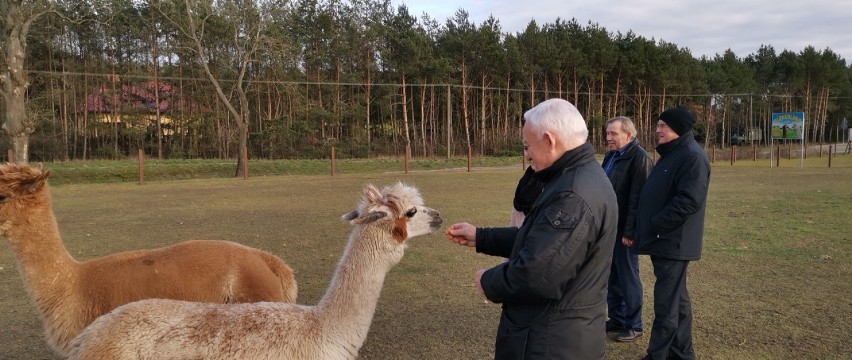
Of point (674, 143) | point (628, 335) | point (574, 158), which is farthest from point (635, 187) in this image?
point (574, 158)

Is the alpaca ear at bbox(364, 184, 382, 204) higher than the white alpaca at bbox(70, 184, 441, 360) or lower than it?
higher

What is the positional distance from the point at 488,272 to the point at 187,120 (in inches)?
1972

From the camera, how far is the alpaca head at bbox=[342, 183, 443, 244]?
11.7ft

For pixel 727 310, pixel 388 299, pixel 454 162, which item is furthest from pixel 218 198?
pixel 454 162

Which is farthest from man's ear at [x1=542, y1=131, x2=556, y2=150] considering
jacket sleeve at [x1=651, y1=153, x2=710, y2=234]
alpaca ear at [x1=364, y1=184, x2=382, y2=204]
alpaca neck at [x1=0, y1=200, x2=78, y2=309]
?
alpaca neck at [x1=0, y1=200, x2=78, y2=309]

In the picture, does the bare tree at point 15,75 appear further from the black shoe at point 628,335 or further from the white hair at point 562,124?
the white hair at point 562,124

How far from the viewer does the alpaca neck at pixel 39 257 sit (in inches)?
160

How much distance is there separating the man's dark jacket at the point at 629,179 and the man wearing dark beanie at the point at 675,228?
0.46 m

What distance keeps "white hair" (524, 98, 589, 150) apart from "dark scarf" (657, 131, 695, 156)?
2.72 metres

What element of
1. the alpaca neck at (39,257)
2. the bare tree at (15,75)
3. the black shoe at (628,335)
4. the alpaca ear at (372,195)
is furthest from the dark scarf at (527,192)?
the bare tree at (15,75)

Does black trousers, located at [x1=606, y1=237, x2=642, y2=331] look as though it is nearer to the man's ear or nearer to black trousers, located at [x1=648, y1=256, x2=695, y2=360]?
black trousers, located at [x1=648, y1=256, x2=695, y2=360]

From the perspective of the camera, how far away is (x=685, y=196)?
474cm

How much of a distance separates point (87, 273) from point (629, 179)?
16.4 feet

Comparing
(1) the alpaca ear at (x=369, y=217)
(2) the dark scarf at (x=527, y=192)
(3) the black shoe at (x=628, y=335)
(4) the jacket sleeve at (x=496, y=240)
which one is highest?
(2) the dark scarf at (x=527, y=192)
